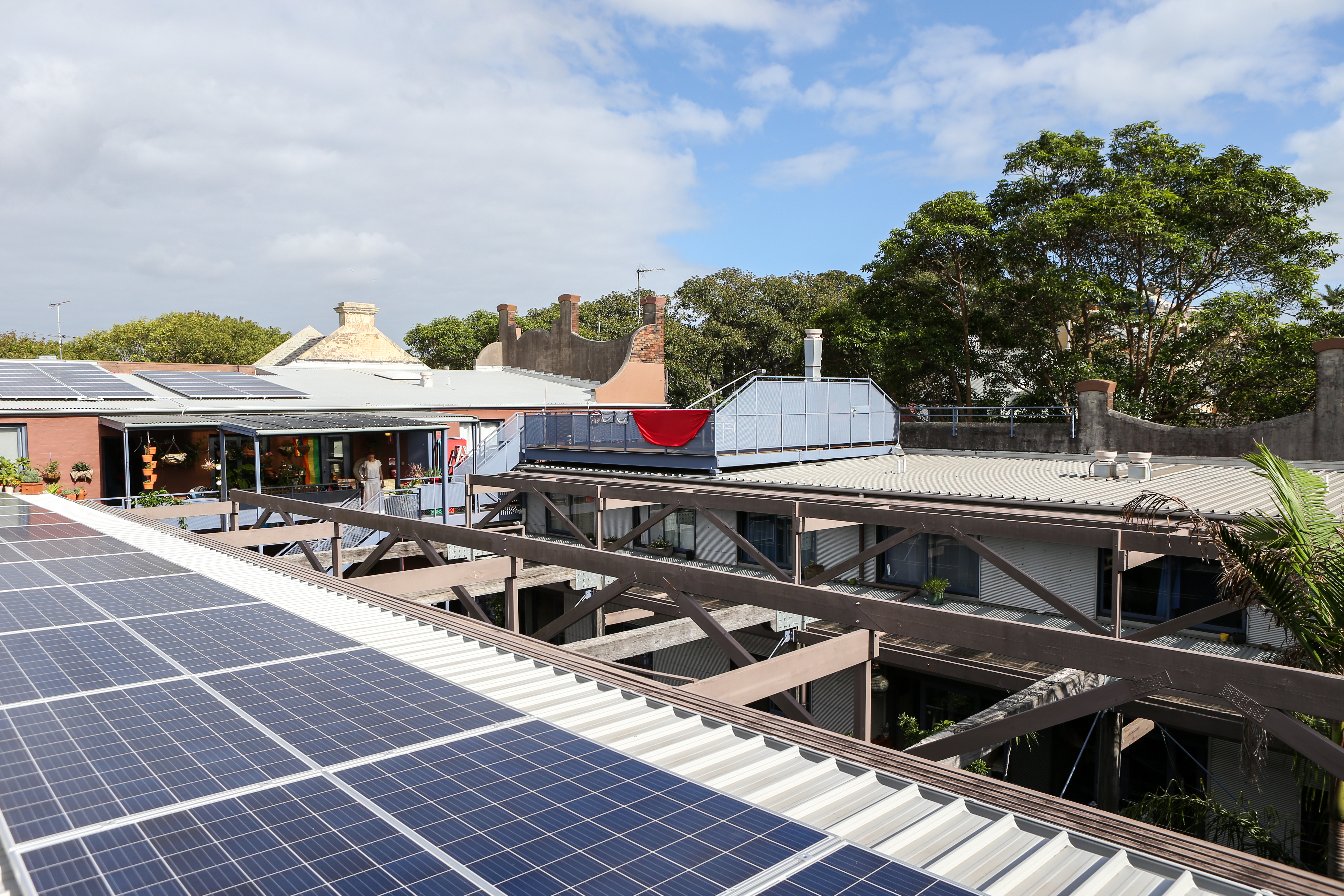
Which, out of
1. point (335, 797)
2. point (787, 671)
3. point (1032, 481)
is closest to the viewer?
point (335, 797)

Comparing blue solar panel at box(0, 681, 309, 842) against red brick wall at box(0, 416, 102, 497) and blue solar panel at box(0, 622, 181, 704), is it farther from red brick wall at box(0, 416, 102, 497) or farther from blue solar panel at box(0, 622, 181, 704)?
red brick wall at box(0, 416, 102, 497)

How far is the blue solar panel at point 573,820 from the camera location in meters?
3.15

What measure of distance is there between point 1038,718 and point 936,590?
9.61 m

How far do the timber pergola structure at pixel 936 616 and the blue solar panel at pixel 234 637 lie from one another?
8.77ft

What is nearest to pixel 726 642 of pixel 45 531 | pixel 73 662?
pixel 73 662

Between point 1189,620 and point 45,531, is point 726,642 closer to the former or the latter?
point 1189,620

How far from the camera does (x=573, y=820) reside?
11.8 feet

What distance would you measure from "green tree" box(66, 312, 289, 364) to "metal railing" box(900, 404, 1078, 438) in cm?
6077

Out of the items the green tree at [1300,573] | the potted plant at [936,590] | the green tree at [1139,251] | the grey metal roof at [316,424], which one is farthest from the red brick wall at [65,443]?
the green tree at [1139,251]

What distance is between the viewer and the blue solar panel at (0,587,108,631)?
703 centimetres

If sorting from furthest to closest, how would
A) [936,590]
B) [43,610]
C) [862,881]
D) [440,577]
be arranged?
[936,590] → [440,577] → [43,610] → [862,881]

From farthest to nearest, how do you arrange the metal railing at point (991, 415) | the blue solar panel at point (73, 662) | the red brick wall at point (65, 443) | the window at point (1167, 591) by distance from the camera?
the metal railing at point (991, 415), the red brick wall at point (65, 443), the window at point (1167, 591), the blue solar panel at point (73, 662)

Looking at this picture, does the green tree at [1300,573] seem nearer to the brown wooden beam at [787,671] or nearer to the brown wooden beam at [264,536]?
the brown wooden beam at [787,671]

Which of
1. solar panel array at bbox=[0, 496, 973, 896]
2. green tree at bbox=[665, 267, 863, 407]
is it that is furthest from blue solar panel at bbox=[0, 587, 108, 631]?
green tree at bbox=[665, 267, 863, 407]
